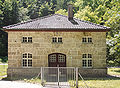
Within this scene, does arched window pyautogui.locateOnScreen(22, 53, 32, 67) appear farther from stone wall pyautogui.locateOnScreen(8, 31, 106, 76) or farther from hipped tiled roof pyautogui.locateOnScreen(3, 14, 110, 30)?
hipped tiled roof pyautogui.locateOnScreen(3, 14, 110, 30)

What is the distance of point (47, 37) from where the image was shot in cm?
2047

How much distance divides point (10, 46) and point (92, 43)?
9.03 meters

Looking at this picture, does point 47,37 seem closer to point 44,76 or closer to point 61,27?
point 61,27

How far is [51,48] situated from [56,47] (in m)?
0.56

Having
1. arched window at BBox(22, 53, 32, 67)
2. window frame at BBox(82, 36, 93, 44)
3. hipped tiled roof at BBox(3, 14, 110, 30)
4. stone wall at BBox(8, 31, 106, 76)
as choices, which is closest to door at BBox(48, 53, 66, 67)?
stone wall at BBox(8, 31, 106, 76)

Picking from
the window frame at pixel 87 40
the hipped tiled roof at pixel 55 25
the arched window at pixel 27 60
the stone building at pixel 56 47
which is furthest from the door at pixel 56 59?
the hipped tiled roof at pixel 55 25

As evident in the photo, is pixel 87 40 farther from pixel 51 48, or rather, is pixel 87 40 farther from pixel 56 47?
pixel 51 48

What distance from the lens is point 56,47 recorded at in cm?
2044

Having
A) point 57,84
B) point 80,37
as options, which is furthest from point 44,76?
point 80,37

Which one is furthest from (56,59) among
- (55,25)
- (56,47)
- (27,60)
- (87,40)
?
(87,40)

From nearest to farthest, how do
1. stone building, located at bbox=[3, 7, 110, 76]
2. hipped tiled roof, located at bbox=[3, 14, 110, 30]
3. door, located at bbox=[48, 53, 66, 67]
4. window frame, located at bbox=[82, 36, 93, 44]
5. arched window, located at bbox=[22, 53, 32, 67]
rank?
1. hipped tiled roof, located at bbox=[3, 14, 110, 30]
2. stone building, located at bbox=[3, 7, 110, 76]
3. arched window, located at bbox=[22, 53, 32, 67]
4. door, located at bbox=[48, 53, 66, 67]
5. window frame, located at bbox=[82, 36, 93, 44]

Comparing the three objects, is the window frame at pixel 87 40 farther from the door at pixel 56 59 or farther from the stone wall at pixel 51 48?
the door at pixel 56 59

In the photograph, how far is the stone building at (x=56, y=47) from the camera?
2020 cm

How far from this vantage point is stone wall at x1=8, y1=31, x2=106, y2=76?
66.7 feet
